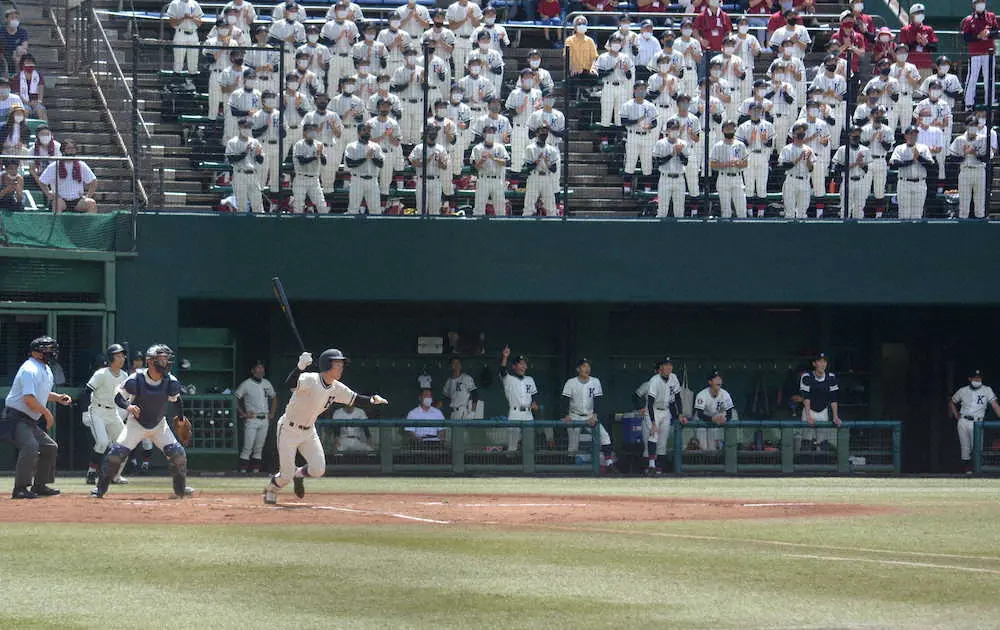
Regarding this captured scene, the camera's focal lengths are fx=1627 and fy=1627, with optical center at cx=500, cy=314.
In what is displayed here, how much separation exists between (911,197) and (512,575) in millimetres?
16468

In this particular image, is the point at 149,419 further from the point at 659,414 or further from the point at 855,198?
the point at 855,198

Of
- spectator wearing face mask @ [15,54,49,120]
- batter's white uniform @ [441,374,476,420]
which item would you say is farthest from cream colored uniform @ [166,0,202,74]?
batter's white uniform @ [441,374,476,420]

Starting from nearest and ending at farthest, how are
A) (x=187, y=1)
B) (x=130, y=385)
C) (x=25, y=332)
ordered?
(x=130, y=385) < (x=25, y=332) < (x=187, y=1)

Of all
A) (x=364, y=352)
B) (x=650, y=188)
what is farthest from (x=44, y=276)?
(x=650, y=188)

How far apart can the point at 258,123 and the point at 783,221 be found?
824cm

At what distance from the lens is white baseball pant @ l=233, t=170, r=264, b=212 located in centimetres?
2456

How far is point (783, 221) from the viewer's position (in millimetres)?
25391

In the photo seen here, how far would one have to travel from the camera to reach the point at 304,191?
24.7 meters

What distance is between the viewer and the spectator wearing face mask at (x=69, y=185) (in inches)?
936

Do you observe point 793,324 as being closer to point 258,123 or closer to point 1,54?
point 258,123

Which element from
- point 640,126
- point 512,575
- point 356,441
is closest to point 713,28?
point 640,126

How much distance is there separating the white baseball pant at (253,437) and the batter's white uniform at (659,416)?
592cm

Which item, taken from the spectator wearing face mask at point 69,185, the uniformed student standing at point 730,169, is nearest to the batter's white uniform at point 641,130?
the uniformed student standing at point 730,169

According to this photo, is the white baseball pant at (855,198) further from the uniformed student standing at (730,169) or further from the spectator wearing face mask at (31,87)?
the spectator wearing face mask at (31,87)
